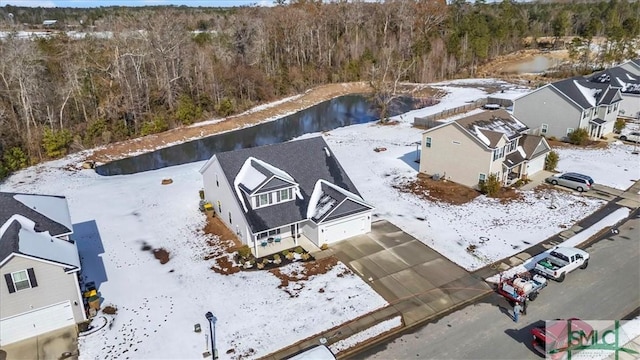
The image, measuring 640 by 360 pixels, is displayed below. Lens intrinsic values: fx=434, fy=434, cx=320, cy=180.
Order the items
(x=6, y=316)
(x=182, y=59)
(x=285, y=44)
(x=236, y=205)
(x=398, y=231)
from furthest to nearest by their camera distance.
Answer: (x=285, y=44) < (x=182, y=59) < (x=398, y=231) < (x=236, y=205) < (x=6, y=316)

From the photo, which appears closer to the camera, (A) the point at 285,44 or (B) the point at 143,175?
(B) the point at 143,175

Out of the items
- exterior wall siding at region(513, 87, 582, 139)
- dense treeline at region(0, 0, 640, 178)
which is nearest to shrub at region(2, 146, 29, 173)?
dense treeline at region(0, 0, 640, 178)

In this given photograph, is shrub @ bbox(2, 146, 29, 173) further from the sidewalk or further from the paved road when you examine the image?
the paved road

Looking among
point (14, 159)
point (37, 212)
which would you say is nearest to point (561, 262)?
point (37, 212)

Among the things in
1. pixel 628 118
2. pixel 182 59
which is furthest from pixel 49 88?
pixel 628 118

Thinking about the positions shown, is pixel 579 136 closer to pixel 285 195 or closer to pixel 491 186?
pixel 491 186

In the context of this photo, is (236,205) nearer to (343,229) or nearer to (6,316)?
(343,229)
